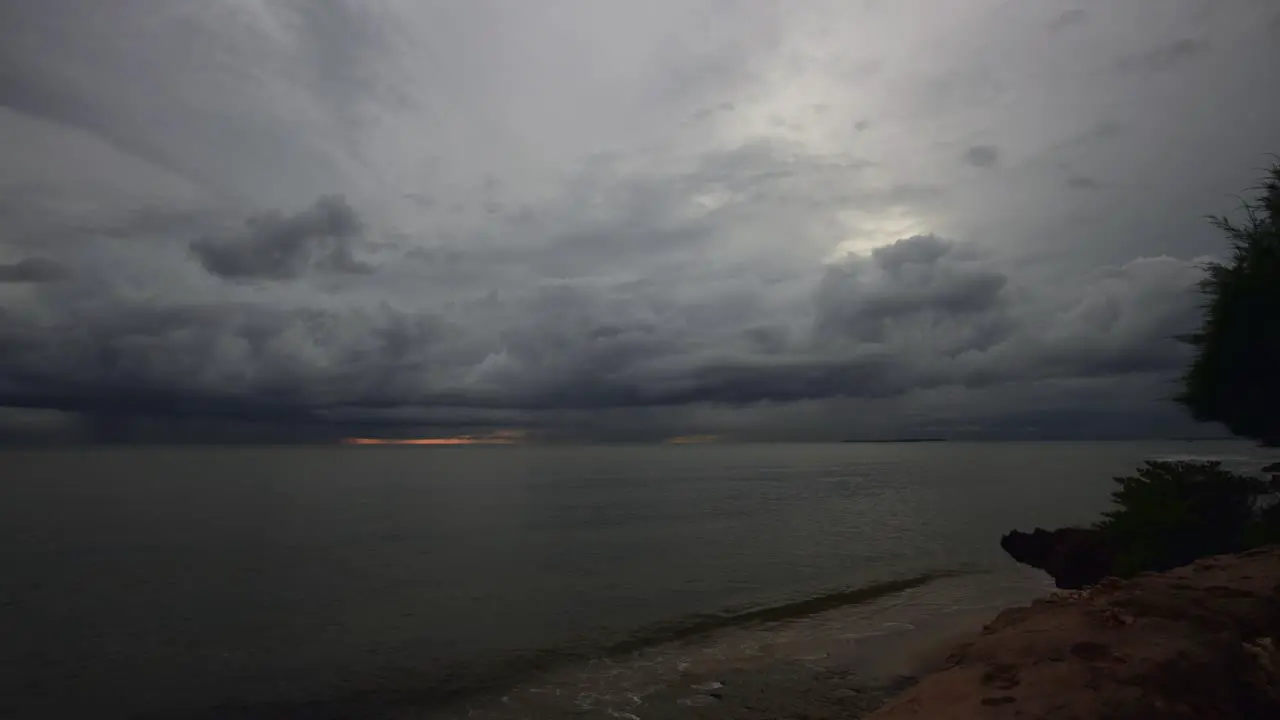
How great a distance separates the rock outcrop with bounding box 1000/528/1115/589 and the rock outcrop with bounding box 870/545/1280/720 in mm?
17067

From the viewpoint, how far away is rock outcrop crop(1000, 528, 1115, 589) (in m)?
30.1

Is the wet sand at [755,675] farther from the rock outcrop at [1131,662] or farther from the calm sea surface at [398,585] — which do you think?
the rock outcrop at [1131,662]

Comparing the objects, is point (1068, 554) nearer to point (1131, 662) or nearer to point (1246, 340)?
point (1246, 340)

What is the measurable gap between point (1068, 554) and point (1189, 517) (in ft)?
28.5

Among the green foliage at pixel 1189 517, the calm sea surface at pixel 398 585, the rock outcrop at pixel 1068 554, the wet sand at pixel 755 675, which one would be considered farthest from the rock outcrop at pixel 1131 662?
the rock outcrop at pixel 1068 554

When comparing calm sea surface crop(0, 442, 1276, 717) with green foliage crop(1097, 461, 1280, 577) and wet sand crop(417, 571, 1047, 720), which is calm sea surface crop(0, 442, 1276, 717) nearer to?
wet sand crop(417, 571, 1047, 720)

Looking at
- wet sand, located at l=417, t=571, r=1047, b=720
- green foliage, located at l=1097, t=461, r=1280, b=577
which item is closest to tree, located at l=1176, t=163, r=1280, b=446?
green foliage, located at l=1097, t=461, r=1280, b=577

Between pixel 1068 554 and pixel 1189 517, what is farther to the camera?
pixel 1068 554

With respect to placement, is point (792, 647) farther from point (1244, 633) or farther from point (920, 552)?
point (920, 552)

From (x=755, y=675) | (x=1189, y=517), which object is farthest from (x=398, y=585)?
(x=1189, y=517)

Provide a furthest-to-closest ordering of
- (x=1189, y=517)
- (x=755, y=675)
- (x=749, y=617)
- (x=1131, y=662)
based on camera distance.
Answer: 1. (x=749, y=617)
2. (x=1189, y=517)
3. (x=755, y=675)
4. (x=1131, y=662)

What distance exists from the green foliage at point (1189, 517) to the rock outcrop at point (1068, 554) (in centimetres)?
273

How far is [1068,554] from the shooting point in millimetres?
32750

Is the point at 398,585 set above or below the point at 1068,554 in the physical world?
below
